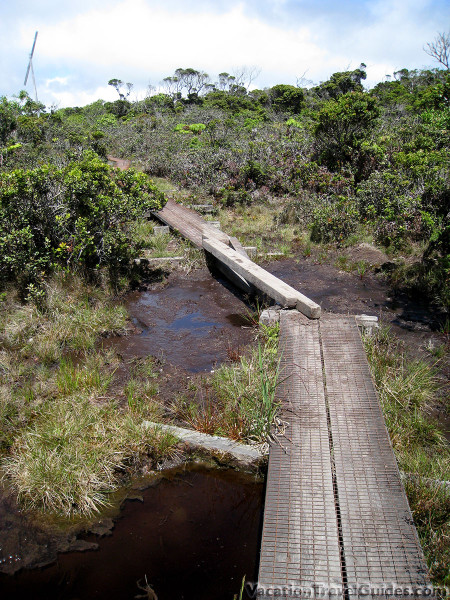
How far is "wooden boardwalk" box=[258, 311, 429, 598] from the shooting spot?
2666 mm

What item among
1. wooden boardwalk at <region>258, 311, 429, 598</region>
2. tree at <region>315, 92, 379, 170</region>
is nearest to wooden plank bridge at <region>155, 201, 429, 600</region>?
wooden boardwalk at <region>258, 311, 429, 598</region>

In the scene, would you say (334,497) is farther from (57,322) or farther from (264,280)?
(57,322)

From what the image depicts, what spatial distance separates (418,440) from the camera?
4.10m

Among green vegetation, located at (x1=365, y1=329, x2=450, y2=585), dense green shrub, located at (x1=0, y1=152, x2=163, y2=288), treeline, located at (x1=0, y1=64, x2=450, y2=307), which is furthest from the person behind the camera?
treeline, located at (x1=0, y1=64, x2=450, y2=307)

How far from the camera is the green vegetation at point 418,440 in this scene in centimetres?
308

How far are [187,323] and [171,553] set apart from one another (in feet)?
12.4

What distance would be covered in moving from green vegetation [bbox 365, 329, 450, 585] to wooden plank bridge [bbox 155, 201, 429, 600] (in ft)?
0.73

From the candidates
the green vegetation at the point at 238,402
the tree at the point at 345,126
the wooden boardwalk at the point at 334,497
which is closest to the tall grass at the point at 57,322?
the green vegetation at the point at 238,402

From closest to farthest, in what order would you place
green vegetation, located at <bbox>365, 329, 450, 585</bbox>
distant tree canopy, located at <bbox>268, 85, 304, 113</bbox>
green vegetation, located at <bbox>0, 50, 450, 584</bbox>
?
green vegetation, located at <bbox>365, 329, 450, 585</bbox> < green vegetation, located at <bbox>0, 50, 450, 584</bbox> < distant tree canopy, located at <bbox>268, 85, 304, 113</bbox>

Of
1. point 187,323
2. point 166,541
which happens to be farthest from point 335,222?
point 166,541

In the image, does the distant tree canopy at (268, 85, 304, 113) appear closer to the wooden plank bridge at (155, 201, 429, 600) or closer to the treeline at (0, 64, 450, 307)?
the treeline at (0, 64, 450, 307)

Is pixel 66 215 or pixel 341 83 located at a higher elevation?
pixel 341 83

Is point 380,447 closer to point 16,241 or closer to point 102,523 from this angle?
point 102,523

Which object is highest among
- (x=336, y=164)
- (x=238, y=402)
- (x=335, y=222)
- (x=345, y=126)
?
(x=345, y=126)
